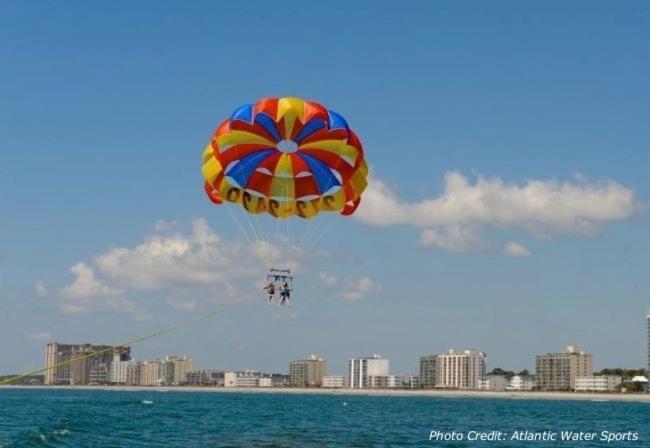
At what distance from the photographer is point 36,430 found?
2221 inches

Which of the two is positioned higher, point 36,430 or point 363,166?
point 363,166

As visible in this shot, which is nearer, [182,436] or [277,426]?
[182,436]

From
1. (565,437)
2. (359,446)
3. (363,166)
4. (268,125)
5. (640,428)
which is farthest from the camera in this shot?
(640,428)

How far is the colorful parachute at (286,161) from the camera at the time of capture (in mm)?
36250

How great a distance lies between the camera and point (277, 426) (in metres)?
59.2

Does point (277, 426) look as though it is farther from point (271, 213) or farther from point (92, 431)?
point (271, 213)

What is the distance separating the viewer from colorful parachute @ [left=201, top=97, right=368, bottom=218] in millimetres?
36250

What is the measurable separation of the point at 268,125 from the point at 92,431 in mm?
27791

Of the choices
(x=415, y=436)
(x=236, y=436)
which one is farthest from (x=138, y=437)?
(x=415, y=436)

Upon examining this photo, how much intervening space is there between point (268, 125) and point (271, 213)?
4.20 metres

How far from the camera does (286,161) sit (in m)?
38.0

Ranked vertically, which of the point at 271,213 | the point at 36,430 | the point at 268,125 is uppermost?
the point at 268,125

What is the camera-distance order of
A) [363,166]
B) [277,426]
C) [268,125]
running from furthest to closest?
[277,426] → [363,166] → [268,125]

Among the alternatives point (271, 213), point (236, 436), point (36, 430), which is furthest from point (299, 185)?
point (36, 430)
